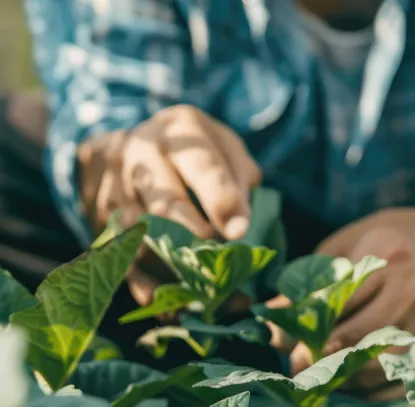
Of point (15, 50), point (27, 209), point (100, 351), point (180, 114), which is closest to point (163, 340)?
point (100, 351)

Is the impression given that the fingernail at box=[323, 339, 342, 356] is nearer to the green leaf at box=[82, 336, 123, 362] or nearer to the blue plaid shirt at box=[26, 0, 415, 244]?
the green leaf at box=[82, 336, 123, 362]

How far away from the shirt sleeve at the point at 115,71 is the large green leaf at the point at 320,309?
271 millimetres

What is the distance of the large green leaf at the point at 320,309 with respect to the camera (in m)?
0.25

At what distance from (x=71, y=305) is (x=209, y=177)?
0.14 metres

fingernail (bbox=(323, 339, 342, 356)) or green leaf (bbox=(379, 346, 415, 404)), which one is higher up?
green leaf (bbox=(379, 346, 415, 404))

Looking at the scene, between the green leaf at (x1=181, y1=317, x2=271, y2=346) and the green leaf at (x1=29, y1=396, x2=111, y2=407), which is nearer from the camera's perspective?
the green leaf at (x1=29, y1=396, x2=111, y2=407)

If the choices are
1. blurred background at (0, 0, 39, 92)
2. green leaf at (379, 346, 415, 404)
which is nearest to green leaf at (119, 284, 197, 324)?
green leaf at (379, 346, 415, 404)

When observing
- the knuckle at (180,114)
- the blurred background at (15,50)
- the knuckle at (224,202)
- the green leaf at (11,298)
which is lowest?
the blurred background at (15,50)

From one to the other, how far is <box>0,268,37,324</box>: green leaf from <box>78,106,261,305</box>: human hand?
0.41ft

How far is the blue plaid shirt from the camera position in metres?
0.55

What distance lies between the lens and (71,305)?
22 centimetres

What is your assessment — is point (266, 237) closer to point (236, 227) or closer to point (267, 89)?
point (236, 227)

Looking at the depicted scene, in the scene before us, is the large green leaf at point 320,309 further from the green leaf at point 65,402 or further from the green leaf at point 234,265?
the green leaf at point 65,402

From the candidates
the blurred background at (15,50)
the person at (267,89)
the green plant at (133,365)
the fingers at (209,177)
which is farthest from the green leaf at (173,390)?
the blurred background at (15,50)
